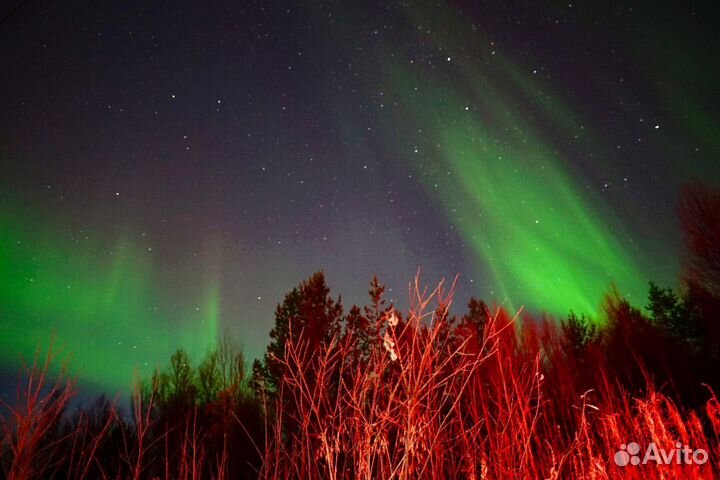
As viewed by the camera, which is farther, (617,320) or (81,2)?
(617,320)

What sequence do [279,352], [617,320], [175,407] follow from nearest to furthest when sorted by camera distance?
[279,352] → [175,407] → [617,320]

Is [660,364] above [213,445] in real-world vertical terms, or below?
above

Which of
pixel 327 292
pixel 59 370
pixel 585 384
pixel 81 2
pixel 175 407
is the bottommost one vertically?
pixel 59 370

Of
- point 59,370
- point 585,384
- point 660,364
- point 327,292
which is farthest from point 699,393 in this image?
point 59,370

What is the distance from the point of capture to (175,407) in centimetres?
2333

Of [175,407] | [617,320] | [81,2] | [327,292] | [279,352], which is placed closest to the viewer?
[81,2]

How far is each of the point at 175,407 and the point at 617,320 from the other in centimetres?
2871

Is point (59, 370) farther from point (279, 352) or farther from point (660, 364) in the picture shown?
point (660, 364)

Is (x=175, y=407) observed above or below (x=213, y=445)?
above

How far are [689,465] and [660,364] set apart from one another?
23.3 meters

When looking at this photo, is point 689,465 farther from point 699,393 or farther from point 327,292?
point 699,393

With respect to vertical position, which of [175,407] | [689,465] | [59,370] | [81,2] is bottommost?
[689,465]

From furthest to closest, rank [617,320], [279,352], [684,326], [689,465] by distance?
[684,326]
[617,320]
[279,352]
[689,465]

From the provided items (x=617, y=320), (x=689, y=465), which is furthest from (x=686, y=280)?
(x=689, y=465)
